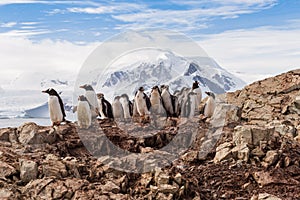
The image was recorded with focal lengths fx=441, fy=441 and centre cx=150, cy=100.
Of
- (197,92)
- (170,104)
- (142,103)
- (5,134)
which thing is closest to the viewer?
(5,134)

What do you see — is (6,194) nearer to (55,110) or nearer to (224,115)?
(55,110)

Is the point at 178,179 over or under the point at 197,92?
under

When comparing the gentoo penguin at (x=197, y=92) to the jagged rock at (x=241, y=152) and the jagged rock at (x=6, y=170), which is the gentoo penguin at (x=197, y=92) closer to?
the jagged rock at (x=241, y=152)

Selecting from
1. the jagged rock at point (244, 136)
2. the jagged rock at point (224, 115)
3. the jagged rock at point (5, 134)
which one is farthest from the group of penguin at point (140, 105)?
the jagged rock at point (244, 136)

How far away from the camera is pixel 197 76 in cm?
2538

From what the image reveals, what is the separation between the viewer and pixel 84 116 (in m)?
14.9

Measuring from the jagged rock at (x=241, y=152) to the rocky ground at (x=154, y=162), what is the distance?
0.03 meters

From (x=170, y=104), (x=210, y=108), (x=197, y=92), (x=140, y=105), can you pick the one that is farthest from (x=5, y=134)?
(x=197, y=92)

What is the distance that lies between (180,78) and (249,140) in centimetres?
1449

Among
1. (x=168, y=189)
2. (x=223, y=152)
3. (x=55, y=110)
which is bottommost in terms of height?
(x=168, y=189)

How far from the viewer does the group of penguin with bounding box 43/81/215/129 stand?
624 inches

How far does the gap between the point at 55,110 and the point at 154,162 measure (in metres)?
6.11

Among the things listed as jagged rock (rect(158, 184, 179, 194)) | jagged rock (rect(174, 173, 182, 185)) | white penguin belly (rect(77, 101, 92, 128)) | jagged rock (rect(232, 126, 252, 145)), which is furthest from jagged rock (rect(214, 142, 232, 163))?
white penguin belly (rect(77, 101, 92, 128))

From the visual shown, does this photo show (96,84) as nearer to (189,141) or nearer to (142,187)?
(189,141)
